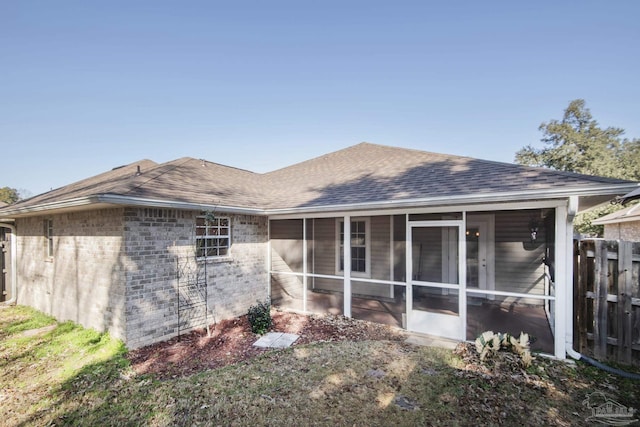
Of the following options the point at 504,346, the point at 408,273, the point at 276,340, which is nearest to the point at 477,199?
the point at 408,273

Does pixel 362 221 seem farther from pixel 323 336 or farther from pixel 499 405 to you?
pixel 499 405

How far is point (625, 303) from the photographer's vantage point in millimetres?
4520

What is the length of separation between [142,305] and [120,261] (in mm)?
968

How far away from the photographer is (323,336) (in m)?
6.07

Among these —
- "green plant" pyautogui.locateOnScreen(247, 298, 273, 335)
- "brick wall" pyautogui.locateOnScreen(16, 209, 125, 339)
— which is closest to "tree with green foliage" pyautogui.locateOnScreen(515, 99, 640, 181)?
"green plant" pyautogui.locateOnScreen(247, 298, 273, 335)

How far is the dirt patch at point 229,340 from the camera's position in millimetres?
4836

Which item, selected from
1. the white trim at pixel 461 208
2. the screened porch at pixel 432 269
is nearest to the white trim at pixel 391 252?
the screened porch at pixel 432 269

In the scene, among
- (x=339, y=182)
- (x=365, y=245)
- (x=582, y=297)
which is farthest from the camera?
(x=339, y=182)

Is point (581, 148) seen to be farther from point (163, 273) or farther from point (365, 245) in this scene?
point (163, 273)

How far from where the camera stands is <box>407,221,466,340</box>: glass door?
5691 mm

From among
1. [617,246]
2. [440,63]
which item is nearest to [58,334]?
[617,246]

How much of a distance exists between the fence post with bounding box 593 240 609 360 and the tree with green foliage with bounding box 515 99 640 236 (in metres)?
25.3

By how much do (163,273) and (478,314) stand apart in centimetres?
706

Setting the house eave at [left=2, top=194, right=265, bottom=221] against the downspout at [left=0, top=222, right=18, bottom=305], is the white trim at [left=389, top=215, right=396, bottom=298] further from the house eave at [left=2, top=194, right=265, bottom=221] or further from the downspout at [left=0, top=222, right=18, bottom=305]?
the downspout at [left=0, top=222, right=18, bottom=305]
